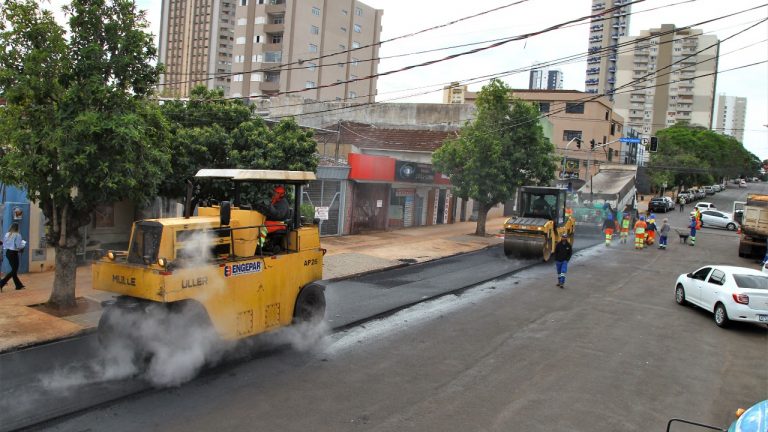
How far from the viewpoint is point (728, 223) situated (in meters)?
41.3

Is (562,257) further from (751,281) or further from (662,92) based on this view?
(662,92)

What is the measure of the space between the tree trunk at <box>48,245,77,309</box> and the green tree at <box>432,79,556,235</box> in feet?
59.8

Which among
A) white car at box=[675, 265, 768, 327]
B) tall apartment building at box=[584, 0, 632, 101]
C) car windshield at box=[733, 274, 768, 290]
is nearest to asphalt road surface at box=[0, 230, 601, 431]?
white car at box=[675, 265, 768, 327]

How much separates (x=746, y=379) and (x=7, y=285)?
1508 centimetres

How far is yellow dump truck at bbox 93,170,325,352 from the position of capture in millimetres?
7883

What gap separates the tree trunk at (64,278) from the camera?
11.1m

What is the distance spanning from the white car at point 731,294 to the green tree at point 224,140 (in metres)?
10.9

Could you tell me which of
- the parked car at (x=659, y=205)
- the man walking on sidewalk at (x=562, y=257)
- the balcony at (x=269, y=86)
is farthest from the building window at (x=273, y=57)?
the man walking on sidewalk at (x=562, y=257)

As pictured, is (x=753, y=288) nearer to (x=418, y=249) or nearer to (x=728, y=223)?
(x=418, y=249)

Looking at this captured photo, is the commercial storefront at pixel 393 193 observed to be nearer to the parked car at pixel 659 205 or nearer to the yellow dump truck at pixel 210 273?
the yellow dump truck at pixel 210 273

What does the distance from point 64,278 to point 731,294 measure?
46.3ft

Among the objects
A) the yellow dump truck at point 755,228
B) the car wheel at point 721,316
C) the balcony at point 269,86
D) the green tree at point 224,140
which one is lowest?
the car wheel at point 721,316

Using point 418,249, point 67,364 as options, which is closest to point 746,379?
point 67,364

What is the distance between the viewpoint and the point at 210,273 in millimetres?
8148
